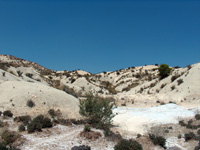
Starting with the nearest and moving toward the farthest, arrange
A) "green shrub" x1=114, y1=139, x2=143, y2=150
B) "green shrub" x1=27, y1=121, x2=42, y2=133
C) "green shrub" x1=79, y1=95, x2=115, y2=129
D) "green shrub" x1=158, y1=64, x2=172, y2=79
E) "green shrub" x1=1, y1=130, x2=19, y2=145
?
"green shrub" x1=114, y1=139, x2=143, y2=150 < "green shrub" x1=1, y1=130, x2=19, y2=145 < "green shrub" x1=27, y1=121, x2=42, y2=133 < "green shrub" x1=79, y1=95, x2=115, y2=129 < "green shrub" x1=158, y1=64, x2=172, y2=79

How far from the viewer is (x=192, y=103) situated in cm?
2814

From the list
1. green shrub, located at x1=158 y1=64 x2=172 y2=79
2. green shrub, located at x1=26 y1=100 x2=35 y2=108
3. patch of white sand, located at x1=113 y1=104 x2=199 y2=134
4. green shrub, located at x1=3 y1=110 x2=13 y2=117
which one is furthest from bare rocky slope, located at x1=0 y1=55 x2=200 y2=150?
green shrub, located at x1=158 y1=64 x2=172 y2=79

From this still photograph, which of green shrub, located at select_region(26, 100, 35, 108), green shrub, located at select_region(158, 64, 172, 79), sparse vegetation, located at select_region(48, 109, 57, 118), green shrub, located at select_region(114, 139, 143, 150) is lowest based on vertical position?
green shrub, located at select_region(114, 139, 143, 150)

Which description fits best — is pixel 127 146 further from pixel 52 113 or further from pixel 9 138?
pixel 52 113

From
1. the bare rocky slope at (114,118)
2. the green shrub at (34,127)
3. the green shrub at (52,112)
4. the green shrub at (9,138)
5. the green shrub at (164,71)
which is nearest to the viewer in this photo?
the green shrub at (9,138)

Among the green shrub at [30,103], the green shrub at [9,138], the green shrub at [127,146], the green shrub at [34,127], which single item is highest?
the green shrub at [30,103]

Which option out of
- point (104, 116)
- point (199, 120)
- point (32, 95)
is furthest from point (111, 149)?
point (32, 95)

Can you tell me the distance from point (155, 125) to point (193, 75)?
2306 cm

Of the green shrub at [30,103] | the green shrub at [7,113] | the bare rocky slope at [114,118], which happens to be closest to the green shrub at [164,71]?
the bare rocky slope at [114,118]

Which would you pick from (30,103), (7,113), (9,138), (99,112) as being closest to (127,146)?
(99,112)

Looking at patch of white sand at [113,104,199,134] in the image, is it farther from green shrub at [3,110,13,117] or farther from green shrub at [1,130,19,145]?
green shrub at [3,110,13,117]

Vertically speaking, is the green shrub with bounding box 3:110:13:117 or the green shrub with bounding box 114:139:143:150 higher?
the green shrub with bounding box 3:110:13:117

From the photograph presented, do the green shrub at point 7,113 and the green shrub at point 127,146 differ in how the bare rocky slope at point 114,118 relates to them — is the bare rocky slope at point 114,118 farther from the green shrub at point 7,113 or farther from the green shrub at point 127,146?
the green shrub at point 127,146

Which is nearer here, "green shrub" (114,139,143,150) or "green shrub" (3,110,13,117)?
"green shrub" (114,139,143,150)
